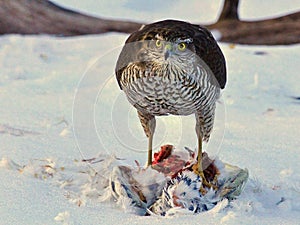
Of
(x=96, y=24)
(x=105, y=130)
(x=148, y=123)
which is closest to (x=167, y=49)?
(x=148, y=123)

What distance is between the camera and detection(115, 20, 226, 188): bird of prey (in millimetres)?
2691

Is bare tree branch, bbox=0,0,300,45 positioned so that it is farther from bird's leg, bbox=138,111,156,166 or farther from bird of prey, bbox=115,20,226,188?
bird of prey, bbox=115,20,226,188

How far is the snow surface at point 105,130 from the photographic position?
9.84 ft

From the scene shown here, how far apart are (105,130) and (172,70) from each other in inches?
33.9

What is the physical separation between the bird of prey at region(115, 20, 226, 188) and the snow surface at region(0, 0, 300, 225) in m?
0.31

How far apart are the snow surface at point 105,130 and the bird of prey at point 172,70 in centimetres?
31

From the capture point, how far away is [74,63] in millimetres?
5750

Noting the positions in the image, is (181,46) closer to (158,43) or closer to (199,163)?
(158,43)

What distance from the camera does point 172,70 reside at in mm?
2705

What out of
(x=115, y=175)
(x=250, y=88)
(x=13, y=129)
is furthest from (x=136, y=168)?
(x=250, y=88)

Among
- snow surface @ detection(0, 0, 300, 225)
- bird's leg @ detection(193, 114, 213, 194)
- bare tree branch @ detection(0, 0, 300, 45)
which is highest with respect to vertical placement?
bird's leg @ detection(193, 114, 213, 194)

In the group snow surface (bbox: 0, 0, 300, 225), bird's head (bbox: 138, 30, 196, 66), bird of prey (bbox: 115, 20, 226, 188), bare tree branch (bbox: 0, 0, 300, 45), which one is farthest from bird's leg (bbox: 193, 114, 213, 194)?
bare tree branch (bbox: 0, 0, 300, 45)

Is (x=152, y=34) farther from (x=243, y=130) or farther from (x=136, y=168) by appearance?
(x=243, y=130)

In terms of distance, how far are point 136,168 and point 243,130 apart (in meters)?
1.26
